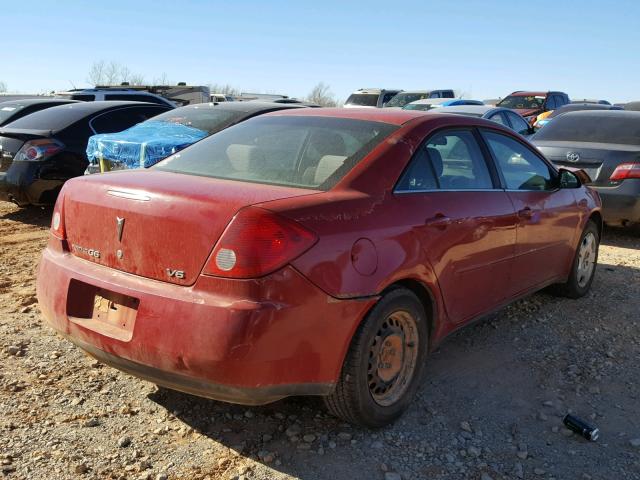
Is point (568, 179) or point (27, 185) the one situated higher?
point (568, 179)

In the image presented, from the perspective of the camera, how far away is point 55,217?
10.9 feet

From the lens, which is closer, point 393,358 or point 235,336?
point 235,336

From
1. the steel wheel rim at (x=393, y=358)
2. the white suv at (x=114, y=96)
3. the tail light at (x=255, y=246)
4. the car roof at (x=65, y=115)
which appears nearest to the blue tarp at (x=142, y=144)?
the car roof at (x=65, y=115)

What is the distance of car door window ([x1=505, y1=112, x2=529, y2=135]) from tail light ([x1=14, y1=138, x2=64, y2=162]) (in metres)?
8.23

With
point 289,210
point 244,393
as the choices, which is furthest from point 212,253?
point 244,393

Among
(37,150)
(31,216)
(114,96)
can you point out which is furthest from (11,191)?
(114,96)

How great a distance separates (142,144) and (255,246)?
4.30 meters

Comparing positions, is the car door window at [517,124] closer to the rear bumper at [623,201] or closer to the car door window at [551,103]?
the rear bumper at [623,201]

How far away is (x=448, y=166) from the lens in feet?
12.3

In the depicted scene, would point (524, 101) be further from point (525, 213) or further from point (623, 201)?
point (525, 213)

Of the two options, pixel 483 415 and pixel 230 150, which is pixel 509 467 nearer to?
pixel 483 415

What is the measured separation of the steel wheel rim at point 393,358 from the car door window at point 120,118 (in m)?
6.33

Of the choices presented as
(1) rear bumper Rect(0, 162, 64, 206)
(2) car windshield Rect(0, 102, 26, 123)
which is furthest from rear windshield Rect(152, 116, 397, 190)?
(2) car windshield Rect(0, 102, 26, 123)

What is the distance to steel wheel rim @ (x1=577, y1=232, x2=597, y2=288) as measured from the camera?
5426 millimetres
